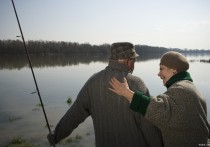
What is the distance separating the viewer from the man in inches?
118

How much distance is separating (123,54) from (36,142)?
29.8ft

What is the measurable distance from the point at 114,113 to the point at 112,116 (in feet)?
0.17

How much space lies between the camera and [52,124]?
44.6 feet

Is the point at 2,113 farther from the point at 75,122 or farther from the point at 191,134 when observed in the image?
the point at 191,134

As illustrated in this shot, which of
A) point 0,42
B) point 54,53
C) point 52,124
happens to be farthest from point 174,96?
point 54,53

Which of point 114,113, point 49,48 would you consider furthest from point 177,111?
point 49,48

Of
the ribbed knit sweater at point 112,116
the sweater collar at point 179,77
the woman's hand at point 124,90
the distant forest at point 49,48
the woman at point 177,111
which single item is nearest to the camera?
the woman at point 177,111

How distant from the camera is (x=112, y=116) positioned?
308 centimetres

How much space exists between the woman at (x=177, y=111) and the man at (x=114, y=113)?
1.38 ft

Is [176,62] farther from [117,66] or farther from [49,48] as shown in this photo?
[49,48]

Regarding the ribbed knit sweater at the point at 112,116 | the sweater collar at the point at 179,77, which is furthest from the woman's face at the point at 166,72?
the ribbed knit sweater at the point at 112,116

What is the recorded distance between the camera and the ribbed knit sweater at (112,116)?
2998 mm

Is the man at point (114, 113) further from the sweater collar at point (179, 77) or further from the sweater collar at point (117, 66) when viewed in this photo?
the sweater collar at point (179, 77)

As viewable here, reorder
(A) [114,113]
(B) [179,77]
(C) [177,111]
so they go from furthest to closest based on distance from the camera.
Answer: (A) [114,113] < (B) [179,77] < (C) [177,111]
